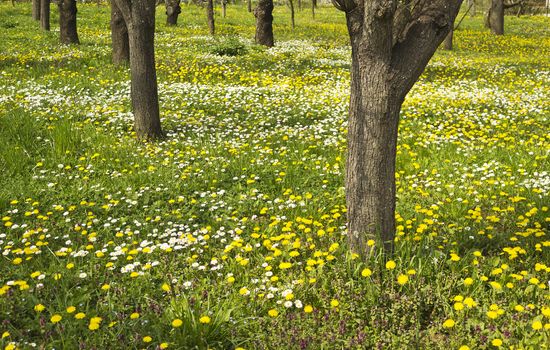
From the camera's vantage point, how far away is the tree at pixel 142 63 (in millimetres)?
8305

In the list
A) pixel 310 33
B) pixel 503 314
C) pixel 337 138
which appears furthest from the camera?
pixel 310 33

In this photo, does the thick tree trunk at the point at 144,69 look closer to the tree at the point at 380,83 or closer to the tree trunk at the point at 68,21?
the tree at the point at 380,83

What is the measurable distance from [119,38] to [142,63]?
572 centimetres

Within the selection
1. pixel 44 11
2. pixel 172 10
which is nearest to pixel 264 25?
pixel 172 10

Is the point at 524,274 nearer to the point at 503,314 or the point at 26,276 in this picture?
the point at 503,314

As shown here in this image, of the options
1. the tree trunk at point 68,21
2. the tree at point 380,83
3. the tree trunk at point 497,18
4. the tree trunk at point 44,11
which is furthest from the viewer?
the tree trunk at point 497,18

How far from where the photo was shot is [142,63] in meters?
8.55

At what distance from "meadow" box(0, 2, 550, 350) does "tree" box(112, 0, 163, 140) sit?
0.44 meters

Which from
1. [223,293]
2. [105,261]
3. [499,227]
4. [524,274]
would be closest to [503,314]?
[524,274]

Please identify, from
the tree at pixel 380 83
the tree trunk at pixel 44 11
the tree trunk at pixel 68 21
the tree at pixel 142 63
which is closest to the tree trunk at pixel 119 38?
the tree at pixel 142 63

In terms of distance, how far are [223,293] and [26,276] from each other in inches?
82.1

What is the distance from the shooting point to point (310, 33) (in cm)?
2638

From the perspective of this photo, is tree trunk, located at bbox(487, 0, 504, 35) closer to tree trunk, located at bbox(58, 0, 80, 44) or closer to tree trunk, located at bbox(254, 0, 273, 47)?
tree trunk, located at bbox(254, 0, 273, 47)

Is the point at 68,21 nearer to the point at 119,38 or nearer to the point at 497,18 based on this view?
the point at 119,38
